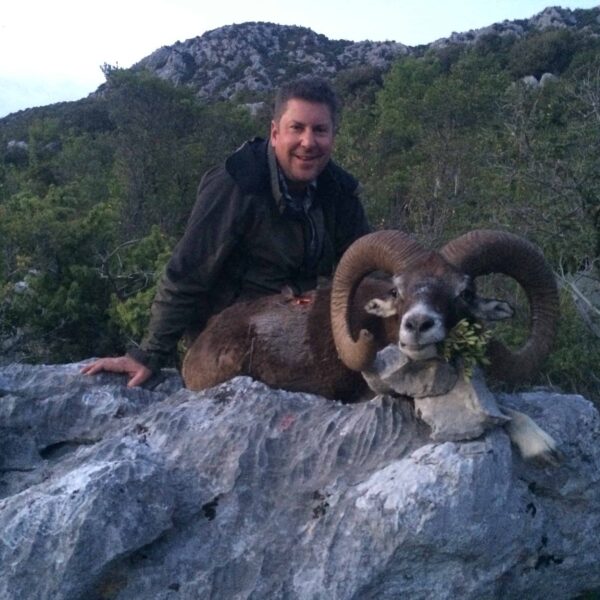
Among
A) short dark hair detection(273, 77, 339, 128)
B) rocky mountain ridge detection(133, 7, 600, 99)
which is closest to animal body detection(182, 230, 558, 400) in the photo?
short dark hair detection(273, 77, 339, 128)

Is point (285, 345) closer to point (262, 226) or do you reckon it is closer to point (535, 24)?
point (262, 226)

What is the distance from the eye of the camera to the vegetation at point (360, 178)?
985cm

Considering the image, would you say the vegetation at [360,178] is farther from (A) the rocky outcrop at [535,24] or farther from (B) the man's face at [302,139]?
(A) the rocky outcrop at [535,24]

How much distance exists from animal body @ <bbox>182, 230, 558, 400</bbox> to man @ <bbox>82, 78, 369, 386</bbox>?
27 cm

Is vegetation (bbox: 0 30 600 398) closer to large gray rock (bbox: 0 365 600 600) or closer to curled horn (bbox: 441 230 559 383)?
curled horn (bbox: 441 230 559 383)

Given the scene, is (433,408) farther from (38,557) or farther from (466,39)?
(466,39)

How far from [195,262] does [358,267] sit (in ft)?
4.05

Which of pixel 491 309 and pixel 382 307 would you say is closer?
pixel 491 309

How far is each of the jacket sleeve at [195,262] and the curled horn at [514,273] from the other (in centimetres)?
150

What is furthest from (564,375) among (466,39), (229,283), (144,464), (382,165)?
(466,39)

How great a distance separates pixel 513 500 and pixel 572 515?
497 millimetres

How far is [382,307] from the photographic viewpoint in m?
5.14

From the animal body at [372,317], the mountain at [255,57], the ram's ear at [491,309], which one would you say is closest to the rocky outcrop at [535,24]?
the mountain at [255,57]

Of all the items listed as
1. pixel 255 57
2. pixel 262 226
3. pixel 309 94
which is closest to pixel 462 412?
pixel 262 226
